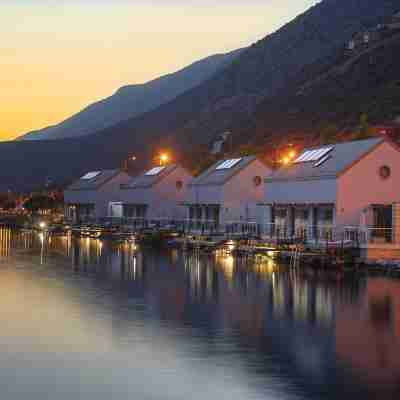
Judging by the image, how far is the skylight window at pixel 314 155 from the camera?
2200 inches

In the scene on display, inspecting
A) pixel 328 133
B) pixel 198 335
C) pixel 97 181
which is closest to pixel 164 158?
pixel 97 181

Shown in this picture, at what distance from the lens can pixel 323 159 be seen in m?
54.5

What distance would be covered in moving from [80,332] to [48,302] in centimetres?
729

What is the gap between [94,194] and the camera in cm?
10644

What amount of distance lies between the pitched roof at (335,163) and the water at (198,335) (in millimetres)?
7725

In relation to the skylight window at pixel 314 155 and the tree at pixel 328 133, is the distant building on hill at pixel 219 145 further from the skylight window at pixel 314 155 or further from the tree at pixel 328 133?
the skylight window at pixel 314 155

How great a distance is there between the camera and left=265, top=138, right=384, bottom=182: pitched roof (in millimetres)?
50047

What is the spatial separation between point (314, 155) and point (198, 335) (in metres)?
33.4

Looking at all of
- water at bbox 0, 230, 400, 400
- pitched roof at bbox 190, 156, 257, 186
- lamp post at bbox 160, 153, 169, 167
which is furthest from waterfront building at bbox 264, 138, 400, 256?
lamp post at bbox 160, 153, 169, 167

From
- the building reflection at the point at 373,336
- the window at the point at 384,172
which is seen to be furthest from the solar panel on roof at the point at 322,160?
the building reflection at the point at 373,336

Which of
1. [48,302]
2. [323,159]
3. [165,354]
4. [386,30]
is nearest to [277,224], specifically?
[323,159]

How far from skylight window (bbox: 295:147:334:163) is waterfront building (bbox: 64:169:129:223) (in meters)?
46.2

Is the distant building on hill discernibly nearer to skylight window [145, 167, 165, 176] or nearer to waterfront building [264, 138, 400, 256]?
skylight window [145, 167, 165, 176]

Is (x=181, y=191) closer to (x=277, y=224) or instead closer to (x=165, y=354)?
(x=277, y=224)
